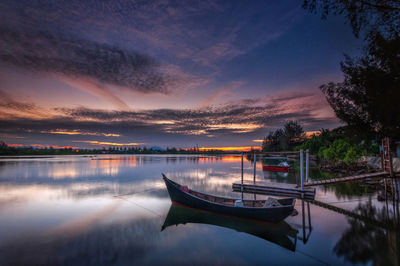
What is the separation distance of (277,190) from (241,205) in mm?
7683

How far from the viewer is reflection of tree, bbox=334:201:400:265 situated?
22.9ft

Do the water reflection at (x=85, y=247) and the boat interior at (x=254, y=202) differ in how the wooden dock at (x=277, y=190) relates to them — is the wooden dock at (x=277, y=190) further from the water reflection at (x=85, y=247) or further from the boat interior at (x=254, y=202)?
the water reflection at (x=85, y=247)

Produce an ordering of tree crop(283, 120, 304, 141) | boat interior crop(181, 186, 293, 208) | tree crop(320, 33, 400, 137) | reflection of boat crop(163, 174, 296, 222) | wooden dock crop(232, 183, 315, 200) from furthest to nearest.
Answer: tree crop(283, 120, 304, 141) → wooden dock crop(232, 183, 315, 200) → boat interior crop(181, 186, 293, 208) → reflection of boat crop(163, 174, 296, 222) → tree crop(320, 33, 400, 137)

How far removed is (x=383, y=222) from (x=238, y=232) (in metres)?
7.20

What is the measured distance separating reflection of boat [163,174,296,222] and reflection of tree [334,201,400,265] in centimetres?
240

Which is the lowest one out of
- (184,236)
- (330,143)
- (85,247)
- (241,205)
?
(184,236)

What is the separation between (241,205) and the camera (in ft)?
34.7

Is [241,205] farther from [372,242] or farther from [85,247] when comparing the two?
[85,247]

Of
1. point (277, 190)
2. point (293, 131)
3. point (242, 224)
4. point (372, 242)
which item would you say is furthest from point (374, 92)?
point (293, 131)

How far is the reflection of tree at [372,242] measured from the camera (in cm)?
697

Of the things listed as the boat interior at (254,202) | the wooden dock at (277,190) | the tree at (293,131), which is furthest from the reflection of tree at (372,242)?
the tree at (293,131)

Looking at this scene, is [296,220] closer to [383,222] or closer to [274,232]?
[274,232]

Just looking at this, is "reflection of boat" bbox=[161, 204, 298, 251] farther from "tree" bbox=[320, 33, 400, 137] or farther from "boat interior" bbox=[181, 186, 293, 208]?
"tree" bbox=[320, 33, 400, 137]

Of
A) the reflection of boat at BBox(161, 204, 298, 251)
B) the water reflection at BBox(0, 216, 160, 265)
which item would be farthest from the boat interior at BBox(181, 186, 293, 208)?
the water reflection at BBox(0, 216, 160, 265)
